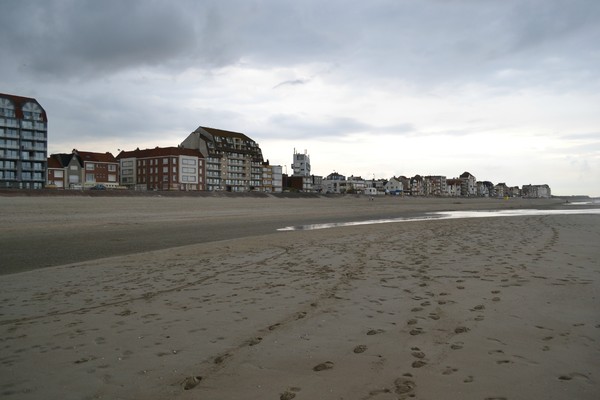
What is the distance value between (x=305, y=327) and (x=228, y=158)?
342 ft

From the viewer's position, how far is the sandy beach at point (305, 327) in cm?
378

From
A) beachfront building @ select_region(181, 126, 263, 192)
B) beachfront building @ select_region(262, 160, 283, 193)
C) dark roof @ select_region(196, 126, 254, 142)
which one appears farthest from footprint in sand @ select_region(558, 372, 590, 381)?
beachfront building @ select_region(262, 160, 283, 193)

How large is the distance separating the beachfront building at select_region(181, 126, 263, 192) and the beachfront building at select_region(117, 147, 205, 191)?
11.4 ft

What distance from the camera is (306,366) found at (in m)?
4.18

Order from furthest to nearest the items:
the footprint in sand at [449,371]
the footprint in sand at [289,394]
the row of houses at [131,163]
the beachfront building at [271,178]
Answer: the beachfront building at [271,178]
the row of houses at [131,163]
the footprint in sand at [449,371]
the footprint in sand at [289,394]

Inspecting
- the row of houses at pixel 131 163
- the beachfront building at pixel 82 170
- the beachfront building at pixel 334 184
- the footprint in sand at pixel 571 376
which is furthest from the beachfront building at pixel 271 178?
the footprint in sand at pixel 571 376

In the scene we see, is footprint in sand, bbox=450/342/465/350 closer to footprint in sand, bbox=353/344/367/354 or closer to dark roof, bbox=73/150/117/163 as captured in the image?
footprint in sand, bbox=353/344/367/354

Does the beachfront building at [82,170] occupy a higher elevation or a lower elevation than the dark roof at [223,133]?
lower

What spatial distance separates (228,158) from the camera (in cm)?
10706

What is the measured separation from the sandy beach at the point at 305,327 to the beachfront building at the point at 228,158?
9280 centimetres

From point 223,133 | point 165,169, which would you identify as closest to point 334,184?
point 223,133

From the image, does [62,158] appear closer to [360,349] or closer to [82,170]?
[82,170]

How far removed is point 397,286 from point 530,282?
8.94 ft

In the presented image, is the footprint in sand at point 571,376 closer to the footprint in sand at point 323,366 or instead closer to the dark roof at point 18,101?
the footprint in sand at point 323,366
